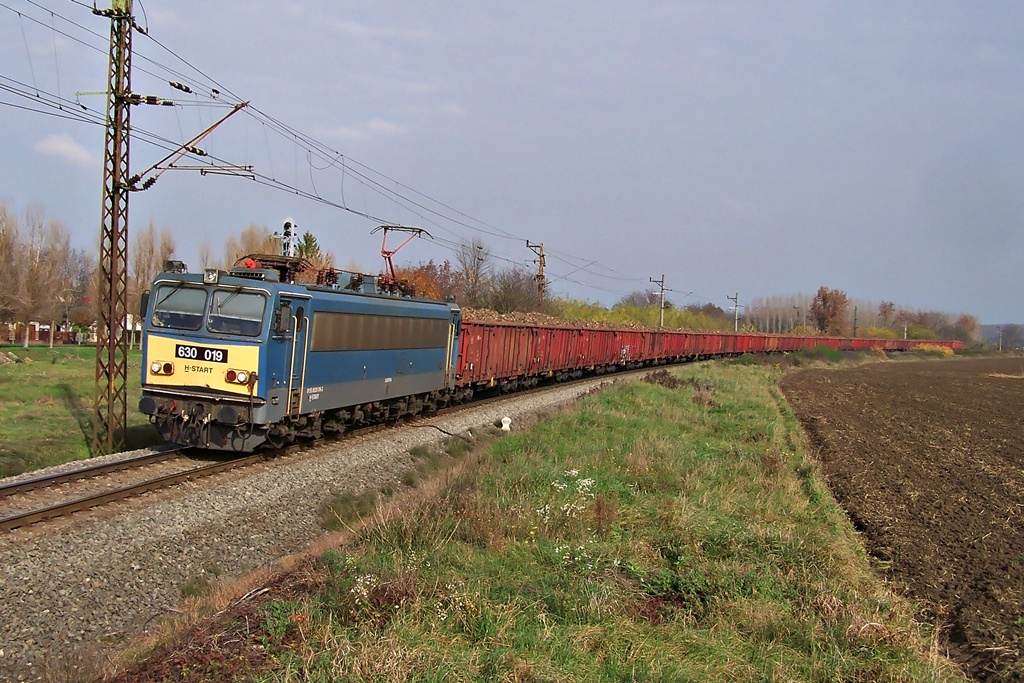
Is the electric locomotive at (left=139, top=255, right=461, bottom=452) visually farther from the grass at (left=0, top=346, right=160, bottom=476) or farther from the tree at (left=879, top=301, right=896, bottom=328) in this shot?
the tree at (left=879, top=301, right=896, bottom=328)

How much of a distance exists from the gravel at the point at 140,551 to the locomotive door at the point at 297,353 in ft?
3.28

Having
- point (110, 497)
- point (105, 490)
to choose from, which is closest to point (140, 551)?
point (110, 497)

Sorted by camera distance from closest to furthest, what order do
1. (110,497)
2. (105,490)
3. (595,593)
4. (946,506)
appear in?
(595,593) < (110,497) < (105,490) < (946,506)

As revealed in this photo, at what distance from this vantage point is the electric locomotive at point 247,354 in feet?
39.2

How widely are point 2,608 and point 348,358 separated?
816 centimetres

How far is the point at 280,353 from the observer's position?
1227 cm

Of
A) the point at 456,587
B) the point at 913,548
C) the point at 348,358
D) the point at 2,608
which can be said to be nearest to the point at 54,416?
the point at 348,358

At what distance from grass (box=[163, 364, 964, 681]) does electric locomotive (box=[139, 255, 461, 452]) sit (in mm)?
3436

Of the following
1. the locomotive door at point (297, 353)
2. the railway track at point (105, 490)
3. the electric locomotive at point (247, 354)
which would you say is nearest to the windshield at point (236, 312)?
the electric locomotive at point (247, 354)

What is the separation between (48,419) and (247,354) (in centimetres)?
817

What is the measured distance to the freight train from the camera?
1202 cm

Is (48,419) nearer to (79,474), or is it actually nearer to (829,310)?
(79,474)

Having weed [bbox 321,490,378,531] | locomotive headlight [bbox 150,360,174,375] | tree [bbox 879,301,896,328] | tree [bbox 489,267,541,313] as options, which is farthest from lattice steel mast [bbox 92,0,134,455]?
tree [bbox 879,301,896,328]

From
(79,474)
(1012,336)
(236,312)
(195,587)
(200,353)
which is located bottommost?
(195,587)
